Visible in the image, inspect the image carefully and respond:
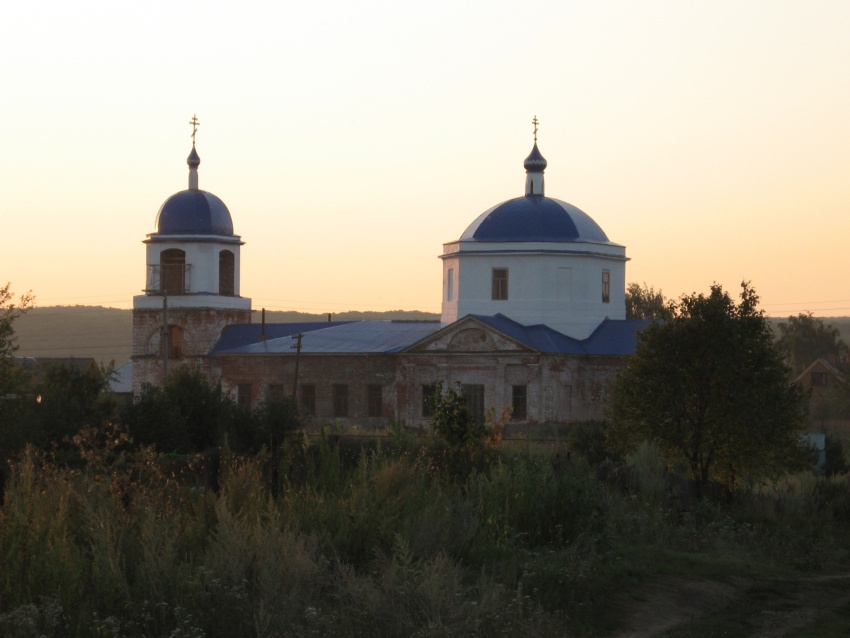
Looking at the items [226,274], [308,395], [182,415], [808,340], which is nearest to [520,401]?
[308,395]

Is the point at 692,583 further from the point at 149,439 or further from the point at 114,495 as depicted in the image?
the point at 149,439

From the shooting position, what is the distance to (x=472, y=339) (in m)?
47.6

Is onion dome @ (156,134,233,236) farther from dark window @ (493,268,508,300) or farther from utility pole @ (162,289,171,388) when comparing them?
dark window @ (493,268,508,300)

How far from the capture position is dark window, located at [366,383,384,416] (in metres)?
49.7

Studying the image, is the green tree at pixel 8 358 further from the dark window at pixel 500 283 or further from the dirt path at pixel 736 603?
the dark window at pixel 500 283

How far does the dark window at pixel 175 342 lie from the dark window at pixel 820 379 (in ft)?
113

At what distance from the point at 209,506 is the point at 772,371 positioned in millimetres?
13292

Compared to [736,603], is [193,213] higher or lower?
higher

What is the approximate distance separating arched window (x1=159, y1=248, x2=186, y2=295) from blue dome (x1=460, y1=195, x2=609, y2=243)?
11.1 metres

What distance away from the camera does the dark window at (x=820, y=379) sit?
71.7 metres

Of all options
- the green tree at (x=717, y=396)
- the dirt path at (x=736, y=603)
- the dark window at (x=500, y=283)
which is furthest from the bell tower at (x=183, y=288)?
the dirt path at (x=736, y=603)

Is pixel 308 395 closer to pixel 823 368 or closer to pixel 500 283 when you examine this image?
pixel 500 283

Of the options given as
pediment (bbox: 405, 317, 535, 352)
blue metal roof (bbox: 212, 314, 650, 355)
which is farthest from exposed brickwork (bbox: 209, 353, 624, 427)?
blue metal roof (bbox: 212, 314, 650, 355)

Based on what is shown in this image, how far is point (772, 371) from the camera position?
76.3 ft
